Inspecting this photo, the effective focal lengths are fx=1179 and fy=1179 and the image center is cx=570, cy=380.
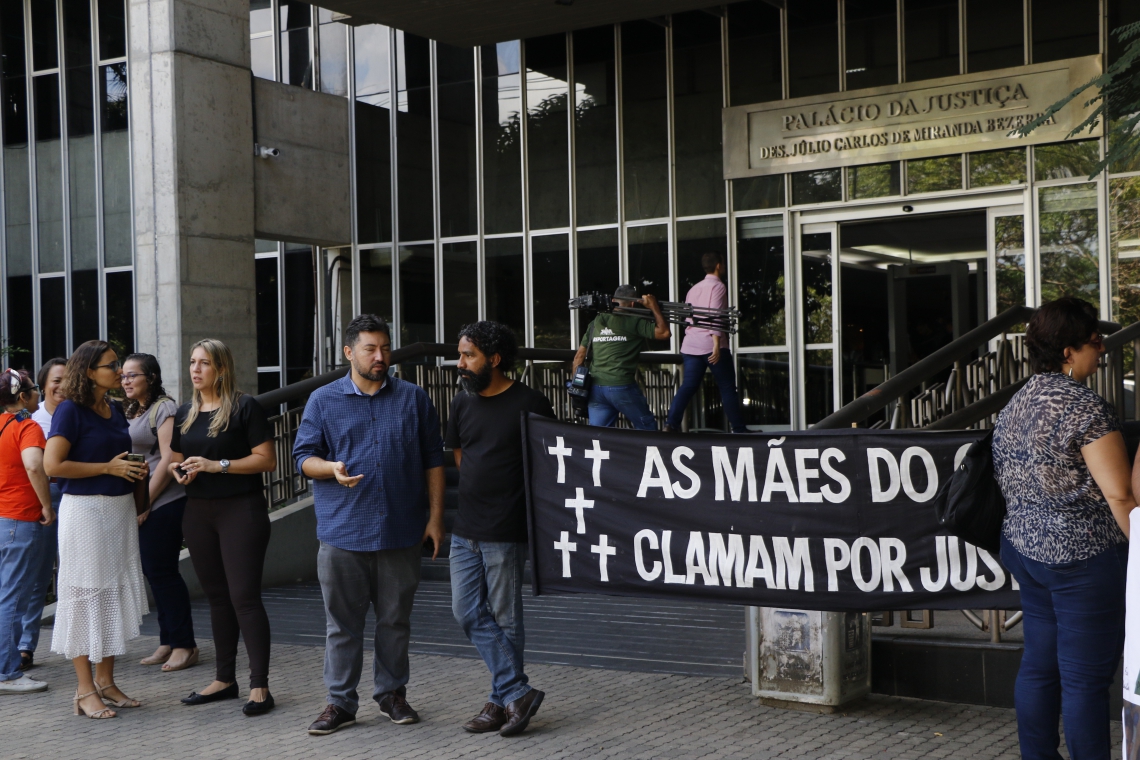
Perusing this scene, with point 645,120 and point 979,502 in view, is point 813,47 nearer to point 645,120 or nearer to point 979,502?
point 645,120

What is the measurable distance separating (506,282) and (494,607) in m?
11.9

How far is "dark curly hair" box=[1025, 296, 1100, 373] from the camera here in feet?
14.2

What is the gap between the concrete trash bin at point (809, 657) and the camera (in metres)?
5.91

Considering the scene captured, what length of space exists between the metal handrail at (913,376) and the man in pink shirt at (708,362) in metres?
3.62

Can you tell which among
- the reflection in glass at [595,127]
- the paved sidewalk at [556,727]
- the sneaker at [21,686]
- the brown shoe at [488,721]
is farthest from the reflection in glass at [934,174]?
the sneaker at [21,686]

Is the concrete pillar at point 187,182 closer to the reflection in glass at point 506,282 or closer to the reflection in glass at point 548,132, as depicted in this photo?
the reflection in glass at point 506,282

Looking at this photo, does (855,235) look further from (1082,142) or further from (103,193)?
(103,193)

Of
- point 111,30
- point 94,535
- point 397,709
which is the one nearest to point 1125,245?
point 397,709

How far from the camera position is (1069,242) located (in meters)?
13.6

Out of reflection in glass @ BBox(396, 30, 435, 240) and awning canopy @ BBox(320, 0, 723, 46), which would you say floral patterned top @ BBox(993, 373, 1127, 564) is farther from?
reflection in glass @ BBox(396, 30, 435, 240)

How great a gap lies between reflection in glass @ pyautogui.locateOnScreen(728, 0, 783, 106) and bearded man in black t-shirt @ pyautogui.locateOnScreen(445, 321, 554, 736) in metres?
10.5

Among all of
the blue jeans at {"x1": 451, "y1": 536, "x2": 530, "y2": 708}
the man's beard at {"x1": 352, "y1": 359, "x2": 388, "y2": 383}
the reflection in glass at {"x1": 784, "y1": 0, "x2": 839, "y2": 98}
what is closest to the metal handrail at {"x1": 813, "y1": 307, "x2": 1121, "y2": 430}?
the blue jeans at {"x1": 451, "y1": 536, "x2": 530, "y2": 708}

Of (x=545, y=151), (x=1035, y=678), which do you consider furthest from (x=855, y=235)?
(x=1035, y=678)

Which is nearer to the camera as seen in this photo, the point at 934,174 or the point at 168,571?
the point at 168,571
